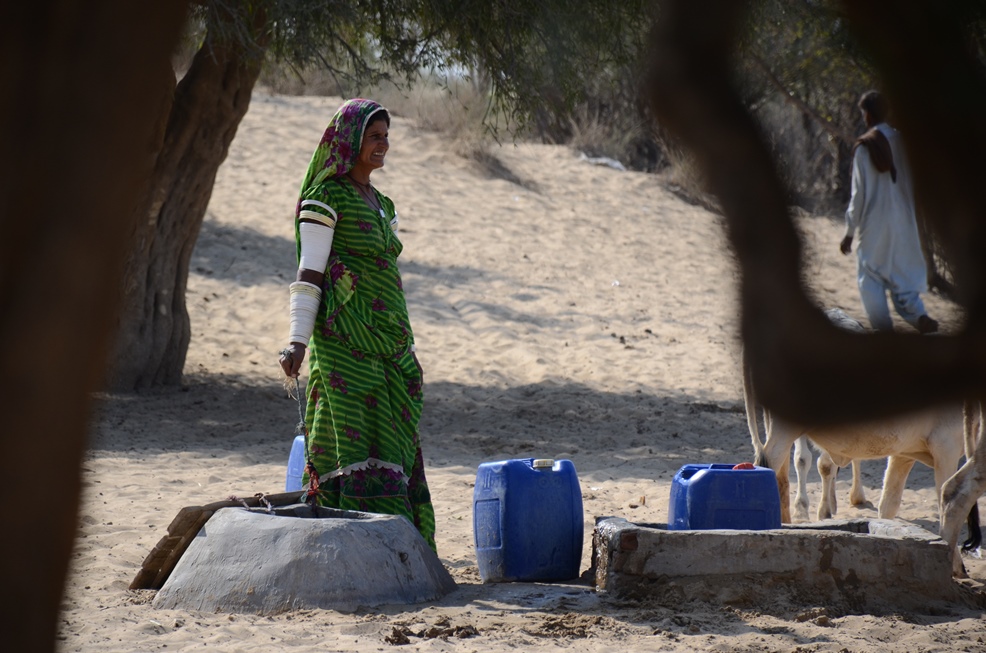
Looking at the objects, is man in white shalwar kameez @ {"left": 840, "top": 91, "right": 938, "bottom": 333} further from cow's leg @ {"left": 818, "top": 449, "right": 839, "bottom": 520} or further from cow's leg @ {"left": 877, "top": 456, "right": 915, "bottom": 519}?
cow's leg @ {"left": 877, "top": 456, "right": 915, "bottom": 519}

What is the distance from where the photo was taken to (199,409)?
994 centimetres

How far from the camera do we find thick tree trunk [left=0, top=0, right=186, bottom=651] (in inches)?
29.9

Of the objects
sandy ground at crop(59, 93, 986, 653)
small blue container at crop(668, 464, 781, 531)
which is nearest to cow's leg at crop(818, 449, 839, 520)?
sandy ground at crop(59, 93, 986, 653)

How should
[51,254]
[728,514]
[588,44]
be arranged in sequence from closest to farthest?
[51,254], [728,514], [588,44]

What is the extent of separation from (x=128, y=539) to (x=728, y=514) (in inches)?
118

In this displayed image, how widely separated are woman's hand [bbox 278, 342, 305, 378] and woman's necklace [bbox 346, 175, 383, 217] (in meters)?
0.73

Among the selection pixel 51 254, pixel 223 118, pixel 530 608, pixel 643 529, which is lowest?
pixel 530 608

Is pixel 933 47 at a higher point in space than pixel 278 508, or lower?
higher

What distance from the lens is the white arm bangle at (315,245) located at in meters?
4.66

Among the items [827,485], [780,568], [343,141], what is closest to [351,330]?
[343,141]

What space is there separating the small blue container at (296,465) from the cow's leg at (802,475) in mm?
3026

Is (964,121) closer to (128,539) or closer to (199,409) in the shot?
(128,539)

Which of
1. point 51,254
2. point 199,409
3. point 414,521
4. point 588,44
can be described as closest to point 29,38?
point 51,254

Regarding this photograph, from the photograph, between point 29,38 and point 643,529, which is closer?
point 29,38
